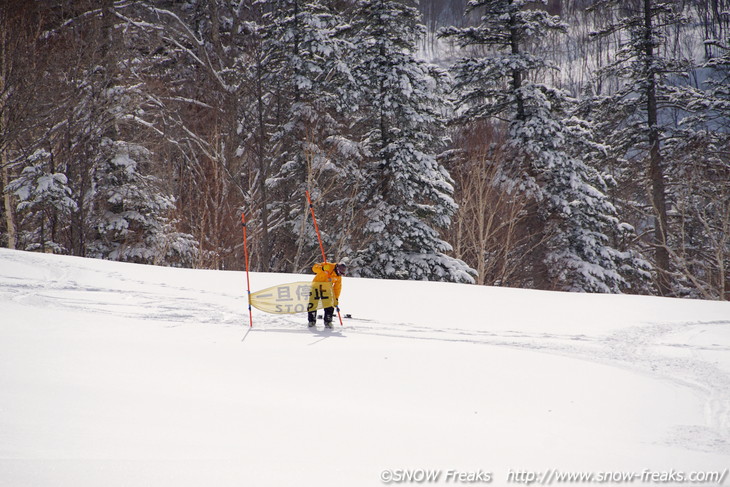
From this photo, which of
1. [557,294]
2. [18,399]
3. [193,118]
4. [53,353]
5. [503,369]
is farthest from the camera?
[193,118]

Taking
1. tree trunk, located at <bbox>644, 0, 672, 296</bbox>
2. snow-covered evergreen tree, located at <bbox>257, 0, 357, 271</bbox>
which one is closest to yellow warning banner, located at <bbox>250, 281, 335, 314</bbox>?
snow-covered evergreen tree, located at <bbox>257, 0, 357, 271</bbox>

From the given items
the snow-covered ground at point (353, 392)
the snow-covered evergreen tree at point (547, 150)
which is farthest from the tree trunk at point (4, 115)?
the snow-covered evergreen tree at point (547, 150)

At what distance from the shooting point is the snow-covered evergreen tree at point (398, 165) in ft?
52.4

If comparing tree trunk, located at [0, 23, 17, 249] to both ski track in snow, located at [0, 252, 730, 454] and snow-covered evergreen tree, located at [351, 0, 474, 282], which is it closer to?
ski track in snow, located at [0, 252, 730, 454]

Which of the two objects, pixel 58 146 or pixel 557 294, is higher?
pixel 58 146

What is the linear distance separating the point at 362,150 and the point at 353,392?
42.2 feet

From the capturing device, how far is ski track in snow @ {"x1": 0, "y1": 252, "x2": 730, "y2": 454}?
5.00 m

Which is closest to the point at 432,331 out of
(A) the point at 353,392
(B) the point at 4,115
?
(A) the point at 353,392

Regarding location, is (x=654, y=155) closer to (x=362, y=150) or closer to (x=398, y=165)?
(x=398, y=165)

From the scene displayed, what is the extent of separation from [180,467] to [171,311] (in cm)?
531

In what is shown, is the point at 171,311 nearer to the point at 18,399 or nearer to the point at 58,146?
the point at 18,399

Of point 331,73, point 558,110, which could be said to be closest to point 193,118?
point 331,73

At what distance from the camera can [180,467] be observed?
2838mm

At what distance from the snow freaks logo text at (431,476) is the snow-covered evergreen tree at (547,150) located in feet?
50.3
